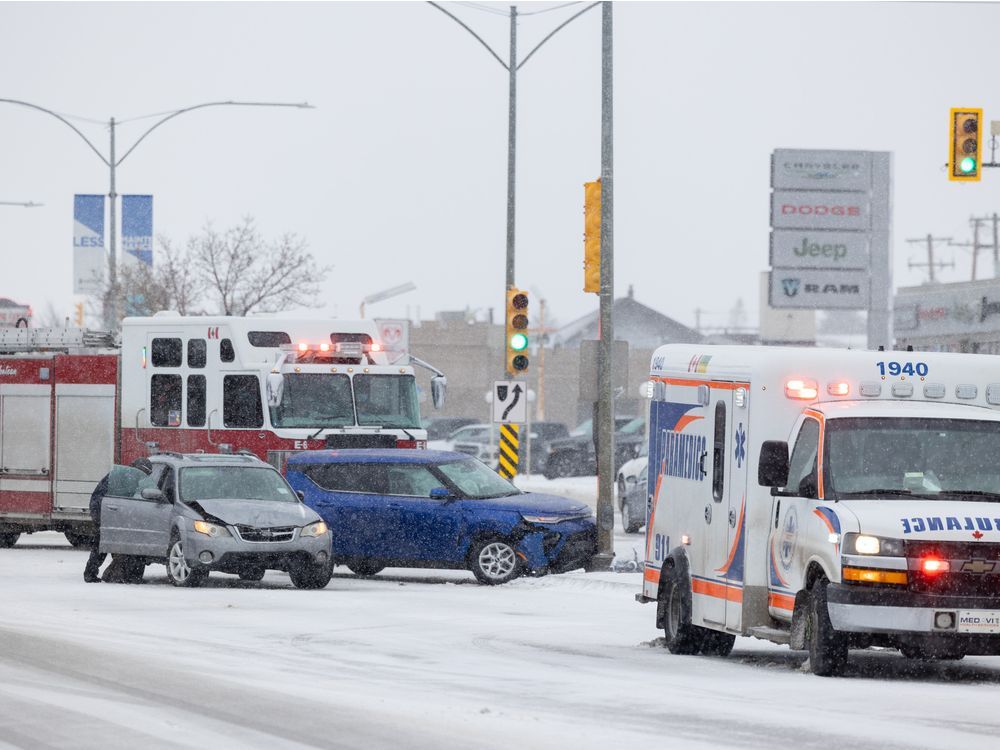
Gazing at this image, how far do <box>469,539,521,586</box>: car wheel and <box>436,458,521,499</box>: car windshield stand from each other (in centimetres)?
73

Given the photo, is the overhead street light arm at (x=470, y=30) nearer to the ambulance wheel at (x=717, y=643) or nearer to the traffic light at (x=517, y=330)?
the traffic light at (x=517, y=330)

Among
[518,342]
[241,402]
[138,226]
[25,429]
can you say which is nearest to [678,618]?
[241,402]

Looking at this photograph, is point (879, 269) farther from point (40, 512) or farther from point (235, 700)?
point (235, 700)

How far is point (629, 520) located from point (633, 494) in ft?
1.87

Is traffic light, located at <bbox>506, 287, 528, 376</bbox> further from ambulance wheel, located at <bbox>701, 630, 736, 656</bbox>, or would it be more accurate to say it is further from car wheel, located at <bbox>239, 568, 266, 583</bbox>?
ambulance wheel, located at <bbox>701, 630, 736, 656</bbox>

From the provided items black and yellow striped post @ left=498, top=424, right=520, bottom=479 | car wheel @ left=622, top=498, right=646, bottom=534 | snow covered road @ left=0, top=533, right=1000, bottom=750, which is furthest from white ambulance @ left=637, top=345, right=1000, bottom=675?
car wheel @ left=622, top=498, right=646, bottom=534

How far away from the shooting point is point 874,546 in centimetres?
1327

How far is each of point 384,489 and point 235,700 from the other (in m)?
12.6

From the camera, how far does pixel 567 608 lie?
67.2 ft

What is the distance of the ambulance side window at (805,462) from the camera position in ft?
46.5

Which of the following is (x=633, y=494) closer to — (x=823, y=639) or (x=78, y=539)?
(x=78, y=539)

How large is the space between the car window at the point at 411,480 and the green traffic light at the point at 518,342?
17.1 feet

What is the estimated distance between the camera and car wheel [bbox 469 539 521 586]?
23.8 meters

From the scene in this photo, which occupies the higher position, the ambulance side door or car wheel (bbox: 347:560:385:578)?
the ambulance side door
